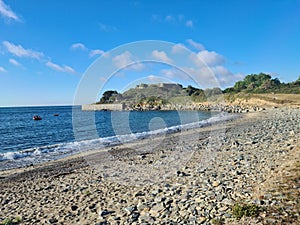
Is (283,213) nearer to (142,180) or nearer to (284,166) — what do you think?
(284,166)

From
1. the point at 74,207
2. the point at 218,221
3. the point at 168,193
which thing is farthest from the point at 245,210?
the point at 74,207

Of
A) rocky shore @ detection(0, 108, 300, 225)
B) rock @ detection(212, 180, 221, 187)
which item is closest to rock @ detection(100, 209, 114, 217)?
rocky shore @ detection(0, 108, 300, 225)

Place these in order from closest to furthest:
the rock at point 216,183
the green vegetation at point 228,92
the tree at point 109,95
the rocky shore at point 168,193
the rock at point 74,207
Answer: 1. the rocky shore at point 168,193
2. the rock at point 74,207
3. the rock at point 216,183
4. the tree at point 109,95
5. the green vegetation at point 228,92

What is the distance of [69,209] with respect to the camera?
23.8 ft

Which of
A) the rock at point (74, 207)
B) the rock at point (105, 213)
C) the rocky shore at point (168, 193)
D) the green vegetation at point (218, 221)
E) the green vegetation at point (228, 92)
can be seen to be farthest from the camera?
the green vegetation at point (228, 92)

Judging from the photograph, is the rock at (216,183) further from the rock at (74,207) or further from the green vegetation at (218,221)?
the rock at (74,207)

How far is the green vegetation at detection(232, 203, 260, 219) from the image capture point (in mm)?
4979

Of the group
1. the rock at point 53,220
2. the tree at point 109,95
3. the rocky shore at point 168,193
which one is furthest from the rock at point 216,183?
the tree at point 109,95

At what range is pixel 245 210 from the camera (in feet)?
16.8

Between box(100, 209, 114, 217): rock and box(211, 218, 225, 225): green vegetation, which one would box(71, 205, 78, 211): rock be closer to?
box(100, 209, 114, 217): rock

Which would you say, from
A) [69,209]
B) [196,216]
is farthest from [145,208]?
[69,209]

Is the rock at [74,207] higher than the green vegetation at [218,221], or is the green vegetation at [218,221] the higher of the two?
the green vegetation at [218,221]

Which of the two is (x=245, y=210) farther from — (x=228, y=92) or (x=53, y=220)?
(x=228, y=92)

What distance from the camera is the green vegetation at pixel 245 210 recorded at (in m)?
4.98
